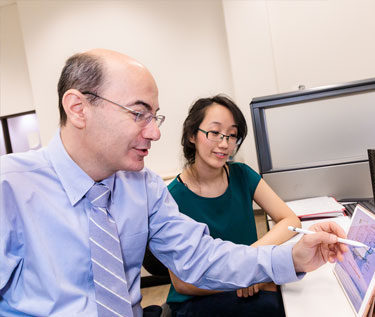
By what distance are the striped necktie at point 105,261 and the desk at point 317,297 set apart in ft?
1.31

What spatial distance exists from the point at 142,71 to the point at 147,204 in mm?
394

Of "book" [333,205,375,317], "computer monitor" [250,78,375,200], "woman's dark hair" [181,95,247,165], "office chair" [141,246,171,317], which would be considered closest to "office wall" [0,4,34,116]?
"woman's dark hair" [181,95,247,165]

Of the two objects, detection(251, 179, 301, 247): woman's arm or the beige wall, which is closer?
detection(251, 179, 301, 247): woman's arm

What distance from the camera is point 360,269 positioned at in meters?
0.72

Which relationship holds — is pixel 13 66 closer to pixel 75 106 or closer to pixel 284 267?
pixel 75 106

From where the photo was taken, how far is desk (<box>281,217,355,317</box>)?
0.75 m

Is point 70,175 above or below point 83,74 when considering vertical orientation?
below

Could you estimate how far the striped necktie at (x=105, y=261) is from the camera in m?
0.80

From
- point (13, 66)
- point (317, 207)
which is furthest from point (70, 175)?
point (13, 66)

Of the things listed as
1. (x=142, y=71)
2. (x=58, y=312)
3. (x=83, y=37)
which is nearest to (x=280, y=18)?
(x=83, y=37)

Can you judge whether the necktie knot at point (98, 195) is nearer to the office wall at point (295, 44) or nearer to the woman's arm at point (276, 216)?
the woman's arm at point (276, 216)

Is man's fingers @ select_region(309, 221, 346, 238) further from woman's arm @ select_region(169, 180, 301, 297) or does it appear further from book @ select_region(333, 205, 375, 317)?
woman's arm @ select_region(169, 180, 301, 297)

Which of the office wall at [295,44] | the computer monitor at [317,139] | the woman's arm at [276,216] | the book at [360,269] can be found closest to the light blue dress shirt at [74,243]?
the book at [360,269]

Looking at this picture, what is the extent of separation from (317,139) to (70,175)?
134 centimetres
